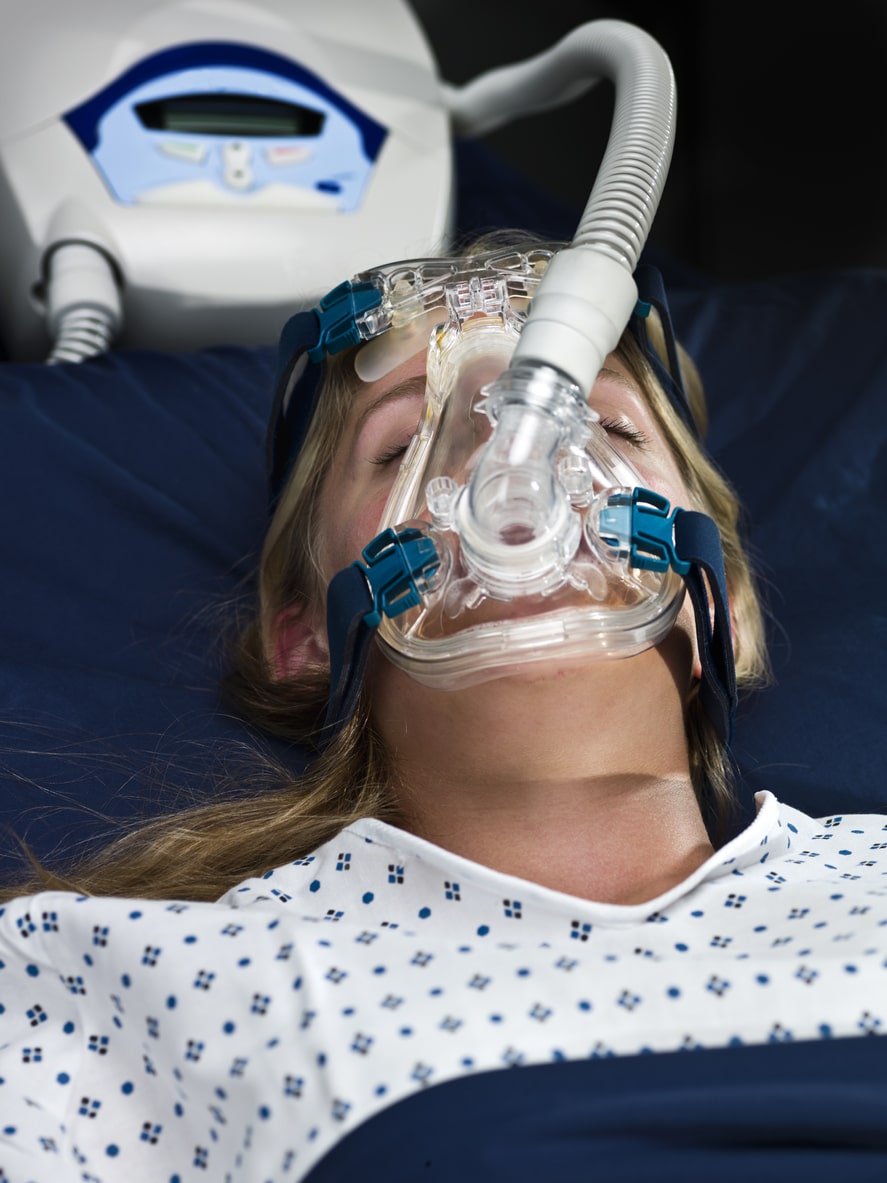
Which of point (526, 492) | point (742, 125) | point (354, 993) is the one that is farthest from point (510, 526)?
point (742, 125)

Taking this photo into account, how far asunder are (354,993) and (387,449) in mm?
492

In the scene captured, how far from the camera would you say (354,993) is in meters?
0.82

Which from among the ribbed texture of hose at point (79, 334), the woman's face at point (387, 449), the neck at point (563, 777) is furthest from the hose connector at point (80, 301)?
the neck at point (563, 777)

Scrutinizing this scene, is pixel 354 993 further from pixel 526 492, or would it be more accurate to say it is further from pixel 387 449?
pixel 387 449

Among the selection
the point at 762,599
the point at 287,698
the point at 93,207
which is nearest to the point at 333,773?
the point at 287,698

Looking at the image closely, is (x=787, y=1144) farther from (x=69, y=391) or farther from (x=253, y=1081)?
(x=69, y=391)

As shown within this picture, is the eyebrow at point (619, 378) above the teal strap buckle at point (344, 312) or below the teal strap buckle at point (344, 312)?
below

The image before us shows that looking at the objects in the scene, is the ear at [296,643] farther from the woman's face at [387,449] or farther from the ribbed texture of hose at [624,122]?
the ribbed texture of hose at [624,122]

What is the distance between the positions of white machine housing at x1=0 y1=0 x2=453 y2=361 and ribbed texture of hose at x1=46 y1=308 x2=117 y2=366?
0.07 metres

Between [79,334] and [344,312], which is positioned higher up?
[344,312]

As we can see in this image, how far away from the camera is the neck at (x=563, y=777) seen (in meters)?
0.98

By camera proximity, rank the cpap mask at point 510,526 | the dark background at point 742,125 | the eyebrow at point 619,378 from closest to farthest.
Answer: the cpap mask at point 510,526, the eyebrow at point 619,378, the dark background at point 742,125

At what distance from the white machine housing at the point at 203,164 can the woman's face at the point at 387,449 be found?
0.70 meters

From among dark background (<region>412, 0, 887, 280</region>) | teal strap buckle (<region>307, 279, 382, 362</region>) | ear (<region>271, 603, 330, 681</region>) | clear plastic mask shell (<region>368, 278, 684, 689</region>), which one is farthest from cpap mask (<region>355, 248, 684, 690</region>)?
dark background (<region>412, 0, 887, 280</region>)
